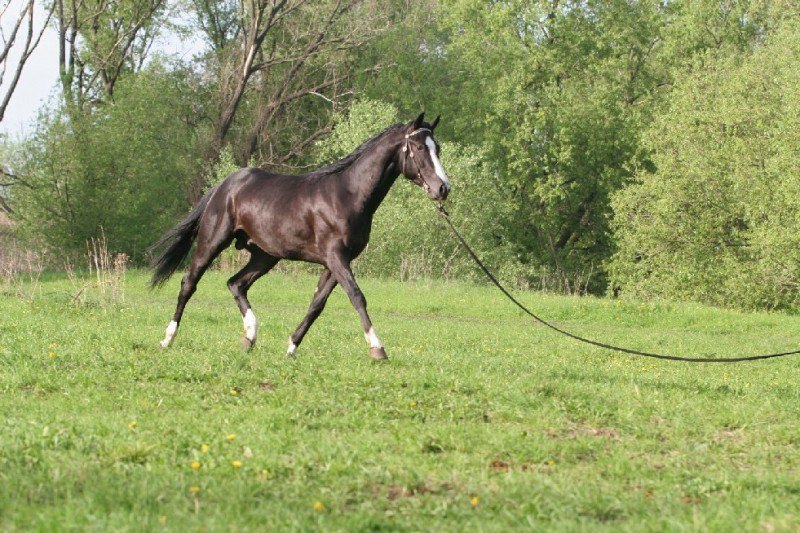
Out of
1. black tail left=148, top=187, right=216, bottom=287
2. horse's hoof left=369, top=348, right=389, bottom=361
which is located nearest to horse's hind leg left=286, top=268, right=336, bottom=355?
horse's hoof left=369, top=348, right=389, bottom=361

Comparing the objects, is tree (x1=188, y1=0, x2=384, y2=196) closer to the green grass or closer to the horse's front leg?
the green grass

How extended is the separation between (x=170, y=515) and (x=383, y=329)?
532 inches

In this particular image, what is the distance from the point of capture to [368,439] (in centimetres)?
691

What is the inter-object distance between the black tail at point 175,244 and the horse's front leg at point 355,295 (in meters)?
2.68

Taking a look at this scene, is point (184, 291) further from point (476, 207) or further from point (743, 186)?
point (476, 207)

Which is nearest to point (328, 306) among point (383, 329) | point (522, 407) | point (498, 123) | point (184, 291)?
point (383, 329)

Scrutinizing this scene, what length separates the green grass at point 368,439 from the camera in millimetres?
5293

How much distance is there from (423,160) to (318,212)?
1.43 meters

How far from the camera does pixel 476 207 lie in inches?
1721

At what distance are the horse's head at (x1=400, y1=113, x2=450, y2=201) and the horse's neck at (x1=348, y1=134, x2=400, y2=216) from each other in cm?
16

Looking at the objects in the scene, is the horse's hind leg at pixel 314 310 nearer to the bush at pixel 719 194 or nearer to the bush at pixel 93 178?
the bush at pixel 719 194

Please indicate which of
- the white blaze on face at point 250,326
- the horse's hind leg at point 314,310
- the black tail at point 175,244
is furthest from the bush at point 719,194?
the white blaze on face at point 250,326

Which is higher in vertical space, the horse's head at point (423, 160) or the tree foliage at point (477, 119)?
the tree foliage at point (477, 119)

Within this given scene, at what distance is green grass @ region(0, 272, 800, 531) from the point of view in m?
5.29
